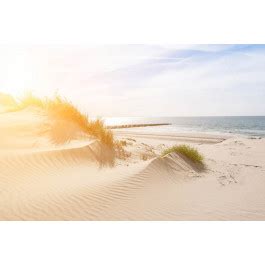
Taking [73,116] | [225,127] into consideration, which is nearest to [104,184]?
[73,116]

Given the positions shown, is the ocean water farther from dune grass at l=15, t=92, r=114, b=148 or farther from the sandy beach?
the sandy beach

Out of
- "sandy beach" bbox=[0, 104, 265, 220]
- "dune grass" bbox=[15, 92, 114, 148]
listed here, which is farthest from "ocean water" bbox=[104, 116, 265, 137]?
"sandy beach" bbox=[0, 104, 265, 220]

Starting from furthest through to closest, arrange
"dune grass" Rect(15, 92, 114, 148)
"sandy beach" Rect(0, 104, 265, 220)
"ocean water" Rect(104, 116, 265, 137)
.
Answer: "ocean water" Rect(104, 116, 265, 137) → "dune grass" Rect(15, 92, 114, 148) → "sandy beach" Rect(0, 104, 265, 220)

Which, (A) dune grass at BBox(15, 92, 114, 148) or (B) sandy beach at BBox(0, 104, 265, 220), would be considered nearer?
(B) sandy beach at BBox(0, 104, 265, 220)

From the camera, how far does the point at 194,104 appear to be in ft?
21.8

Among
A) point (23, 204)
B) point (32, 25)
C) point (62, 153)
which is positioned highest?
point (32, 25)

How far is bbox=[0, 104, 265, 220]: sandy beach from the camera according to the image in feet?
13.2

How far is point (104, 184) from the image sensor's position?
182 inches

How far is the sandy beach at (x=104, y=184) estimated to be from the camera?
4023 mm
